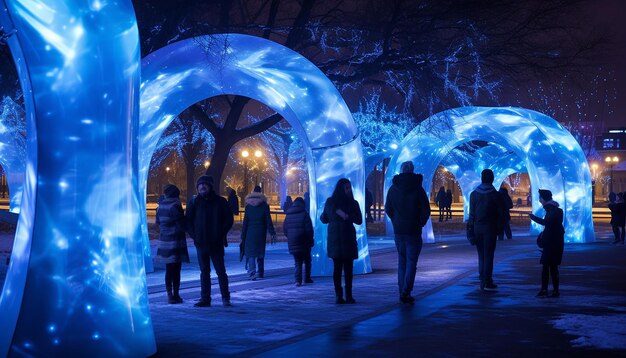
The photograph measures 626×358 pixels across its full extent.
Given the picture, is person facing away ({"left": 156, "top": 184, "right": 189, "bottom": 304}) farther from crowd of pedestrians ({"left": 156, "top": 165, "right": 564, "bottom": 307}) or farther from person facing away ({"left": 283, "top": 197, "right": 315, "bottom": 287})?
person facing away ({"left": 283, "top": 197, "right": 315, "bottom": 287})

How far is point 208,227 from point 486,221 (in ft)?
14.7

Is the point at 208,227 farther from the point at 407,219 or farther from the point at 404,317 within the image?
the point at 404,317

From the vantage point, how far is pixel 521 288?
1491 cm

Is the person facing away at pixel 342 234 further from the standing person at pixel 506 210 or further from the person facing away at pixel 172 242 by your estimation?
the standing person at pixel 506 210

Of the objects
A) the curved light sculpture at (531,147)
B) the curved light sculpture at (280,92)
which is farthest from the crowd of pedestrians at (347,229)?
the curved light sculpture at (531,147)

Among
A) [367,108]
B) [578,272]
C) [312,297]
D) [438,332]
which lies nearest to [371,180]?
[367,108]

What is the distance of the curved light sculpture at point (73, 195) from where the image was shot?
770cm

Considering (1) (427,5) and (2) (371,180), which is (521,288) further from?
(2) (371,180)

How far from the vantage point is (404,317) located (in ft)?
37.1

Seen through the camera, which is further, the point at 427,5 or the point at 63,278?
the point at 427,5

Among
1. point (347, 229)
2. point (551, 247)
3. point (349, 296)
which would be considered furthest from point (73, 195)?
point (551, 247)

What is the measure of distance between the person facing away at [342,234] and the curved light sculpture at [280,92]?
389 cm

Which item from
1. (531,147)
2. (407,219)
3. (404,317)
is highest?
(531,147)

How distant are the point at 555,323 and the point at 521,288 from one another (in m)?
4.13
